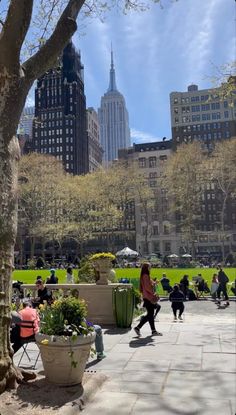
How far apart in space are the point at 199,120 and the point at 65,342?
117m

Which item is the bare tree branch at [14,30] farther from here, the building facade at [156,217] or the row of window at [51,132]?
the row of window at [51,132]

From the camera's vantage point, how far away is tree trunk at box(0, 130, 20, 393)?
545 centimetres

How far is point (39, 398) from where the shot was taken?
5.29 m

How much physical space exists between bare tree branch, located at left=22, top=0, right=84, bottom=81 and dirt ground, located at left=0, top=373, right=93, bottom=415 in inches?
179

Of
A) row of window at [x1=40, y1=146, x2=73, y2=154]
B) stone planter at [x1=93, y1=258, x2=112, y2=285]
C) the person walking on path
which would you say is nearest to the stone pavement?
stone planter at [x1=93, y1=258, x2=112, y2=285]

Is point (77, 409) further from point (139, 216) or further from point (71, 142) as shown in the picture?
point (71, 142)

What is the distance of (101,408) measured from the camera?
5.27 m

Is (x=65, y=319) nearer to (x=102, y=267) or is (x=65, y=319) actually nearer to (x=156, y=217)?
(x=102, y=267)

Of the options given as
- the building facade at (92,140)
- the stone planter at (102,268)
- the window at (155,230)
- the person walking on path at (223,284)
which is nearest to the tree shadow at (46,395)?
the stone planter at (102,268)

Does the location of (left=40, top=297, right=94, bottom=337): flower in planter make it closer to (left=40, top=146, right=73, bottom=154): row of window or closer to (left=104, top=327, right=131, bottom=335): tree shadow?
(left=104, top=327, right=131, bottom=335): tree shadow

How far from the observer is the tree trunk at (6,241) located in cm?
545

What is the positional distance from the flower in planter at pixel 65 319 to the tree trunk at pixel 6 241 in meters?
0.63

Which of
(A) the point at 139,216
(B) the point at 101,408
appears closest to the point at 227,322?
(B) the point at 101,408

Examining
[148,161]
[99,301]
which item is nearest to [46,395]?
[99,301]
